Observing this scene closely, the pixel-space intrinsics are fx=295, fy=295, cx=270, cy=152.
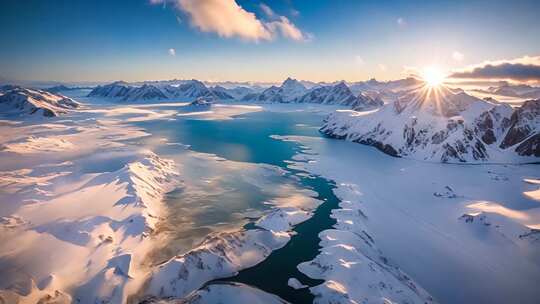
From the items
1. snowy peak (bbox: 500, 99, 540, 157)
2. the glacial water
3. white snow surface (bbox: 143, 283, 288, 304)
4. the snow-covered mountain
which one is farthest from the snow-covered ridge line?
snowy peak (bbox: 500, 99, 540, 157)

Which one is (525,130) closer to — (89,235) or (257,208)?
(257,208)

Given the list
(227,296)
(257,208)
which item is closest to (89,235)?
(227,296)

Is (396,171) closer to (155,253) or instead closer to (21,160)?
(155,253)

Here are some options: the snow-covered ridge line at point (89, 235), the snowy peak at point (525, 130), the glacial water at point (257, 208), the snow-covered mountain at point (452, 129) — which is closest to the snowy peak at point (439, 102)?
the snow-covered mountain at point (452, 129)

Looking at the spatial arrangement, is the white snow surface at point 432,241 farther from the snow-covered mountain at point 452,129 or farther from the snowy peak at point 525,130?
the snow-covered mountain at point 452,129

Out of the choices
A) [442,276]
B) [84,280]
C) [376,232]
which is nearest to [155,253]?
[84,280]

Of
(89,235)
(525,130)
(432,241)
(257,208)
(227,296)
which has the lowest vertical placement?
(432,241)

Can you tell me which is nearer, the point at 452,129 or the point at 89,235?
the point at 89,235

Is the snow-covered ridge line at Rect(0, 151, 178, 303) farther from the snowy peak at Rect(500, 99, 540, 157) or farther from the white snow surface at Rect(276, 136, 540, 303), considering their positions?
the snowy peak at Rect(500, 99, 540, 157)
